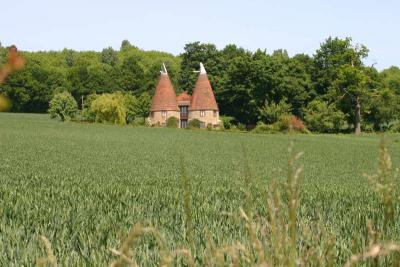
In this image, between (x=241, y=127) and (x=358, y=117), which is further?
(x=241, y=127)

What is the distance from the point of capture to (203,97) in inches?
3027

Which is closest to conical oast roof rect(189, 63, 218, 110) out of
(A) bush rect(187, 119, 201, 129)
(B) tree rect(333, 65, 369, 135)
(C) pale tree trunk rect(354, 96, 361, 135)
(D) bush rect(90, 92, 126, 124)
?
(A) bush rect(187, 119, 201, 129)

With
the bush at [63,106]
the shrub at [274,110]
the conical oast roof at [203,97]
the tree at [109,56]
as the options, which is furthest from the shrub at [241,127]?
the tree at [109,56]

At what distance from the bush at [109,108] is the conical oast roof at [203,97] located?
12.0 metres

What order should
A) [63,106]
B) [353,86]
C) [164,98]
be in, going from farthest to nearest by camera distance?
[63,106]
[164,98]
[353,86]

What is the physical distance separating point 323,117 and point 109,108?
104 ft

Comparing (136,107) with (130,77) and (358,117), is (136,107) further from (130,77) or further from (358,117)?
(358,117)

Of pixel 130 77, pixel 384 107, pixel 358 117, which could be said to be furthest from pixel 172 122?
pixel 384 107

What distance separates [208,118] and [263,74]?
36.8 ft

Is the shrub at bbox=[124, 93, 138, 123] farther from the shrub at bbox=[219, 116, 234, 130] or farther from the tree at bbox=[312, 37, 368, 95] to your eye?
the tree at bbox=[312, 37, 368, 95]

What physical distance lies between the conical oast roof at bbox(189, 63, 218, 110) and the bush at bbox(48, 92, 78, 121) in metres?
20.5

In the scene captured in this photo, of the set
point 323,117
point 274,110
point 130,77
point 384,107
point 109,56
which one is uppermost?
point 109,56

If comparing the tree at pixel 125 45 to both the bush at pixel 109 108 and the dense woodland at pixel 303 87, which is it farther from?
the bush at pixel 109 108

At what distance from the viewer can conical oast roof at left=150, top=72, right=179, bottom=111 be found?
77312 mm
